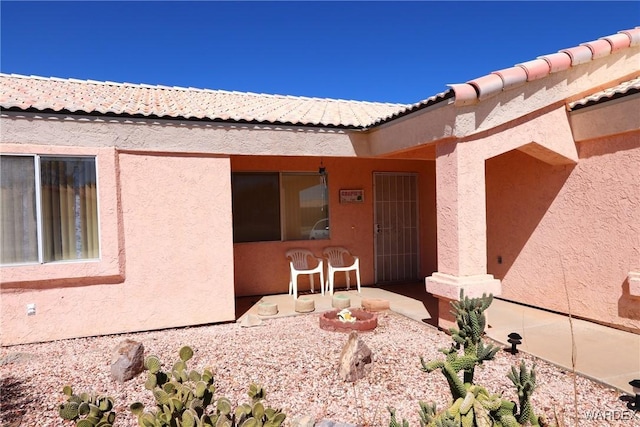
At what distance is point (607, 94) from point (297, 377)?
6620 millimetres

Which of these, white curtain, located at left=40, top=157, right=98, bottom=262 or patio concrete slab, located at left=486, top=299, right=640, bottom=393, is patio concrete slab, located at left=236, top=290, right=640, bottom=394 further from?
white curtain, located at left=40, top=157, right=98, bottom=262

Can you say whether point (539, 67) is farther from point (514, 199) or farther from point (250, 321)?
point (250, 321)

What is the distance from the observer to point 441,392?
478 centimetres

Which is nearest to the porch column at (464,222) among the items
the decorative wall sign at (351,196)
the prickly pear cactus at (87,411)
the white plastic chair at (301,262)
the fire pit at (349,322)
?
the fire pit at (349,322)

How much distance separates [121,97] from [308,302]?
242 inches

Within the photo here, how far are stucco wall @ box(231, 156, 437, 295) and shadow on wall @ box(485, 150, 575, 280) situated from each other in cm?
241

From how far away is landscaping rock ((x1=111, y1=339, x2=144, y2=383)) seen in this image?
5.23 meters

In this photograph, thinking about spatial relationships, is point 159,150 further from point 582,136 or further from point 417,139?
point 582,136

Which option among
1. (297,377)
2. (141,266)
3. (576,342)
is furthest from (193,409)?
(576,342)

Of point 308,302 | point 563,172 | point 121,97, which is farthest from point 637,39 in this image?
point 121,97

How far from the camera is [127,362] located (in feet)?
17.3

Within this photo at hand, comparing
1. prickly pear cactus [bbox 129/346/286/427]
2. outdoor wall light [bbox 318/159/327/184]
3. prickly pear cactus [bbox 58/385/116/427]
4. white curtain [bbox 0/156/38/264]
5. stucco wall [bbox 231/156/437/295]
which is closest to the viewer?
prickly pear cactus [bbox 129/346/286/427]

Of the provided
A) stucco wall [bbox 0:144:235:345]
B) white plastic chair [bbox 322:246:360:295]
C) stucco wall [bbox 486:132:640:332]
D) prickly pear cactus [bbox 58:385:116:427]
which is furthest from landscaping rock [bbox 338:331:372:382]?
white plastic chair [bbox 322:246:360:295]

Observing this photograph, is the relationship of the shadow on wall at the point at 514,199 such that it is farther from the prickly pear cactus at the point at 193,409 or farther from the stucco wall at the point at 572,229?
the prickly pear cactus at the point at 193,409
